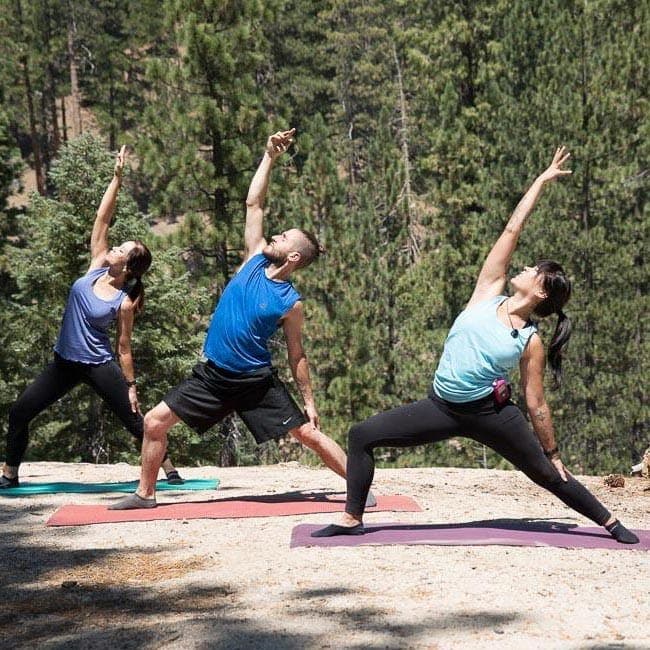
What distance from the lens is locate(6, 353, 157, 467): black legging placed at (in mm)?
7574

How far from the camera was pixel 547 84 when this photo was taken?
23266 mm

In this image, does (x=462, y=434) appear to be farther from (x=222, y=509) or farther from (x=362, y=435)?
(x=222, y=509)

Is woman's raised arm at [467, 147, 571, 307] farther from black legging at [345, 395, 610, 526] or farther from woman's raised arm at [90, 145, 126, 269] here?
woman's raised arm at [90, 145, 126, 269]

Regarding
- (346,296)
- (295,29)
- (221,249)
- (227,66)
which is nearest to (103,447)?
(221,249)

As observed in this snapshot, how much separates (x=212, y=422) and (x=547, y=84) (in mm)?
18442

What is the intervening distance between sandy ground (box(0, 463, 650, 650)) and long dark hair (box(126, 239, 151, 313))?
1.64m

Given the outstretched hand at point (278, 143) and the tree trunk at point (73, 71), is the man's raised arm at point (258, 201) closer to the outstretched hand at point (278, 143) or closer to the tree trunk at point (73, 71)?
the outstretched hand at point (278, 143)

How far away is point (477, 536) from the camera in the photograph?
6.02 m

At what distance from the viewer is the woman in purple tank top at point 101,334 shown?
7441 millimetres

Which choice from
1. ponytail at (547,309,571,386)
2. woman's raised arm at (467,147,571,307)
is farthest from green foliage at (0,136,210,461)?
ponytail at (547,309,571,386)

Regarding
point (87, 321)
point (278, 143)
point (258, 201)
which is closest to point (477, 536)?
point (258, 201)

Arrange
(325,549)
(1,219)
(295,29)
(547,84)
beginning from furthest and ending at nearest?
(295,29) < (1,219) < (547,84) < (325,549)

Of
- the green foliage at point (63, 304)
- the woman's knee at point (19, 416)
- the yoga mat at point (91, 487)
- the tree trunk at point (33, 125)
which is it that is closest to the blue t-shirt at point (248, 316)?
the woman's knee at point (19, 416)

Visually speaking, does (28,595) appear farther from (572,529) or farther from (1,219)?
(1,219)
